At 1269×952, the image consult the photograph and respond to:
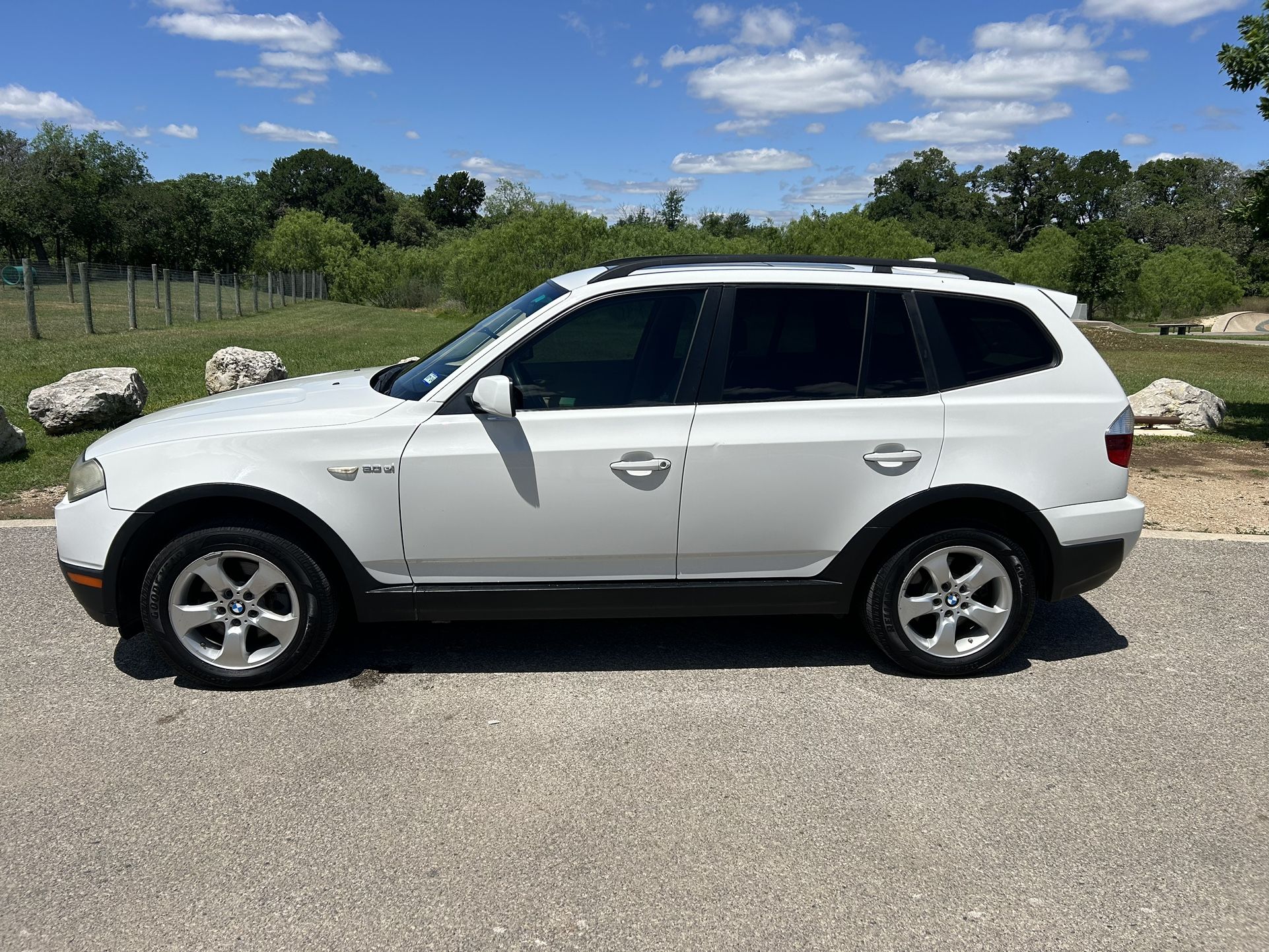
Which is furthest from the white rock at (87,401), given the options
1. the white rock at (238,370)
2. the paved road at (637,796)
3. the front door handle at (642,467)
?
the front door handle at (642,467)

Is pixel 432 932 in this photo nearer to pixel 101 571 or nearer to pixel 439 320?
pixel 101 571

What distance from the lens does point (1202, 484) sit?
892 cm

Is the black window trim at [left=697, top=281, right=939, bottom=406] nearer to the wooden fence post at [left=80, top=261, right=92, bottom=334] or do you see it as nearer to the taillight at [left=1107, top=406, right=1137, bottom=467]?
the taillight at [left=1107, top=406, right=1137, bottom=467]

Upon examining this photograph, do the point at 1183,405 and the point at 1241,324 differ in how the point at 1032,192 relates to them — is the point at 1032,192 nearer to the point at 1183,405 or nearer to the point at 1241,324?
the point at 1241,324

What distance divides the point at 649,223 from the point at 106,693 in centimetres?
4219

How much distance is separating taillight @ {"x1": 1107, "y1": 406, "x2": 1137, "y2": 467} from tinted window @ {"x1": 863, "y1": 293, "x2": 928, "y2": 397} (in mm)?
882

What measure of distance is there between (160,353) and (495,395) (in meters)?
14.9

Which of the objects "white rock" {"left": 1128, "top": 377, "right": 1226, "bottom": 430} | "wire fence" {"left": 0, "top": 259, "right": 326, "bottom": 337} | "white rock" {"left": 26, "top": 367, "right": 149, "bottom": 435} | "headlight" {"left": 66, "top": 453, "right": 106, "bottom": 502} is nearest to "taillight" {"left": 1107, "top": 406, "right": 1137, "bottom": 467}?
"headlight" {"left": 66, "top": 453, "right": 106, "bottom": 502}

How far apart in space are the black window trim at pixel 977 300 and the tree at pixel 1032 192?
105816 mm

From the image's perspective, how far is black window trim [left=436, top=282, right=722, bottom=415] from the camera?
14.0 feet

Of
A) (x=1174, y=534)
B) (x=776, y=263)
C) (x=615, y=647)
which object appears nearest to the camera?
(x=776, y=263)

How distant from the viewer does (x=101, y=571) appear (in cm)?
420

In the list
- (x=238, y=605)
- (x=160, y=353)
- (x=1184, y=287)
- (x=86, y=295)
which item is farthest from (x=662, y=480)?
(x=1184, y=287)

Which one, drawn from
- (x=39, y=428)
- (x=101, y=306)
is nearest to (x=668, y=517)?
(x=39, y=428)
